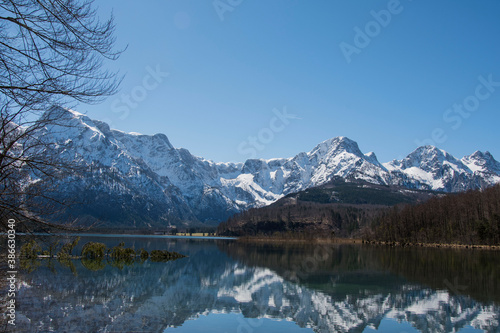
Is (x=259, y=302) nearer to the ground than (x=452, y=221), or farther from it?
nearer to the ground

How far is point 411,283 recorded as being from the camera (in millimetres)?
32312

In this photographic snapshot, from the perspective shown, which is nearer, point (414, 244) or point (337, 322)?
point (337, 322)

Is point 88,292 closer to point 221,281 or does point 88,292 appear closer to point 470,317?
point 221,281

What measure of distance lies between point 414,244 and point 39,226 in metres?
119

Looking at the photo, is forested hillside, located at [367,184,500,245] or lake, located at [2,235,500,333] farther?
forested hillside, located at [367,184,500,245]

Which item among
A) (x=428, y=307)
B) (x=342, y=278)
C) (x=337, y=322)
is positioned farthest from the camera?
(x=342, y=278)

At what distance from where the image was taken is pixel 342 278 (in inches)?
1438

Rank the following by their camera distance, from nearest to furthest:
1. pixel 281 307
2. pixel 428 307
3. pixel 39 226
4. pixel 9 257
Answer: pixel 39 226, pixel 9 257, pixel 428 307, pixel 281 307

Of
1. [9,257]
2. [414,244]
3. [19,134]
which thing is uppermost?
[19,134]

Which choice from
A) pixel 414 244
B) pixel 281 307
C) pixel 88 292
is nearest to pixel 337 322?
pixel 281 307

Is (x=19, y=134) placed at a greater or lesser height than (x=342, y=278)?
greater

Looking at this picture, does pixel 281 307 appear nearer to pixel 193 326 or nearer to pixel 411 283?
pixel 193 326

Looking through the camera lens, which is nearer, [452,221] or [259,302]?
[259,302]

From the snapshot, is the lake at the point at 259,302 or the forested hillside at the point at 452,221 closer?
the lake at the point at 259,302
